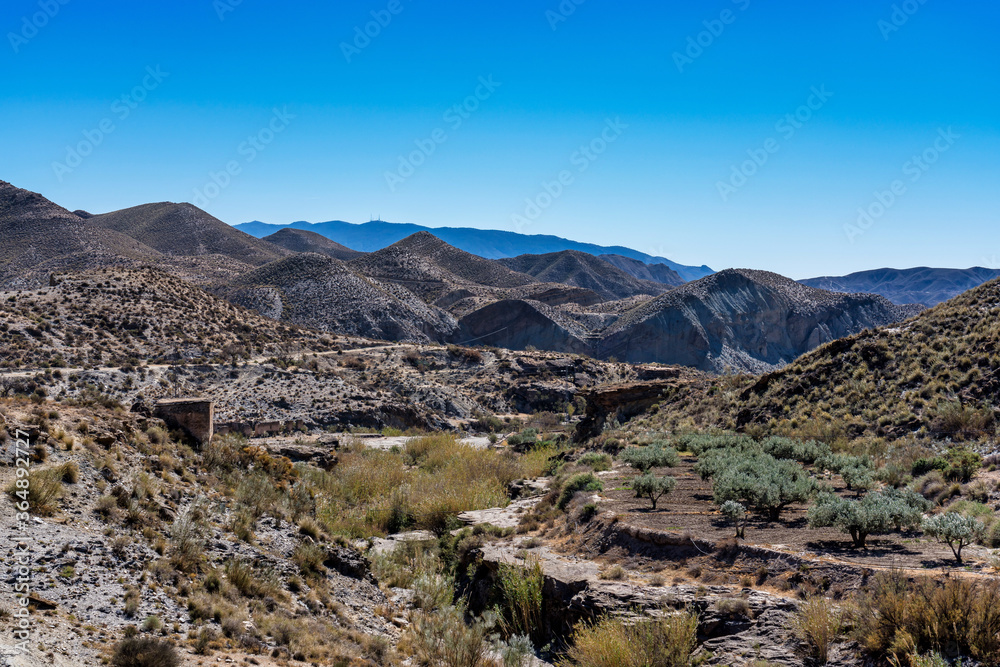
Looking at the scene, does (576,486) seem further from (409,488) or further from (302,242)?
(302,242)

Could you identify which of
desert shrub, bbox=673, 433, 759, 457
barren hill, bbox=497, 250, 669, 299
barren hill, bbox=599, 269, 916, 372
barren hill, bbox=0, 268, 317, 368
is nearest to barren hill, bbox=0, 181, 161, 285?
barren hill, bbox=0, 268, 317, 368

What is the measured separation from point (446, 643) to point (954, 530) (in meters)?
7.44

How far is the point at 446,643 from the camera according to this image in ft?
33.3

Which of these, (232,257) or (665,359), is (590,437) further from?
(232,257)

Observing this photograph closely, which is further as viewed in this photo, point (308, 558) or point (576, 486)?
point (576, 486)

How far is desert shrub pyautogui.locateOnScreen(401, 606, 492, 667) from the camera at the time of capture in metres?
9.83

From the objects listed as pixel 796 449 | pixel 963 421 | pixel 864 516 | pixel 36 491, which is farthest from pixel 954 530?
pixel 36 491

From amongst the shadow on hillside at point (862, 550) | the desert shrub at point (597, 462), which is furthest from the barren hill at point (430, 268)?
the shadow on hillside at point (862, 550)

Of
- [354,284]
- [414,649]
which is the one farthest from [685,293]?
[414,649]

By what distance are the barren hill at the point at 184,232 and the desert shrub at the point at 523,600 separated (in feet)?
375

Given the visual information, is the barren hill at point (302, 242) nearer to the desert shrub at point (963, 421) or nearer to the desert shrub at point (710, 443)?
the desert shrub at point (710, 443)

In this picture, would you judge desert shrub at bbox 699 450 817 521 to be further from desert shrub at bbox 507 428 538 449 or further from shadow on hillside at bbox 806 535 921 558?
desert shrub at bbox 507 428 538 449

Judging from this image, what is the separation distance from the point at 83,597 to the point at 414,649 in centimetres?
487

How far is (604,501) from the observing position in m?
15.7
